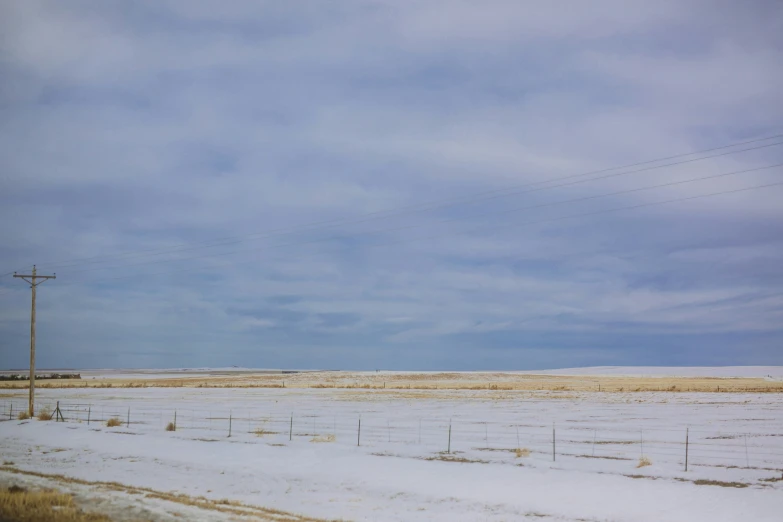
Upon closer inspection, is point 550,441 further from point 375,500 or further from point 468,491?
point 375,500

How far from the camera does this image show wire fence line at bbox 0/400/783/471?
29.2 m

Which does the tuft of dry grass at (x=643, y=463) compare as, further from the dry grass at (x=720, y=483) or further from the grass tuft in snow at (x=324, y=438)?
the grass tuft in snow at (x=324, y=438)

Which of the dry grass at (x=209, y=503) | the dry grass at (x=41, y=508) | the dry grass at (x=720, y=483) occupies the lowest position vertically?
the dry grass at (x=209, y=503)

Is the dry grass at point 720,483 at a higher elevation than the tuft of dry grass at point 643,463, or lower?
higher

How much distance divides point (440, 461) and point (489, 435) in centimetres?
966

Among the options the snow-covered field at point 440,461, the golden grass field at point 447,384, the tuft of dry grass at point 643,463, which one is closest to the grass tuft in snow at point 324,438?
the snow-covered field at point 440,461

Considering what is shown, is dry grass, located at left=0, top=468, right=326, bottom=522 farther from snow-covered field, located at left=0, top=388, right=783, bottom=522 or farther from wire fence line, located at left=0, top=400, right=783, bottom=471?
wire fence line, located at left=0, top=400, right=783, bottom=471

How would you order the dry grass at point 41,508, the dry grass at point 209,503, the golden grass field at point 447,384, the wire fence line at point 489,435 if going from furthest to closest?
1. the golden grass field at point 447,384
2. the wire fence line at point 489,435
3. the dry grass at point 209,503
4. the dry grass at point 41,508

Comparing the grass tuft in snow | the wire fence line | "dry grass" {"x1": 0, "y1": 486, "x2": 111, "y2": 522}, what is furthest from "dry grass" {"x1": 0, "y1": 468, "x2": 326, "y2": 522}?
the wire fence line

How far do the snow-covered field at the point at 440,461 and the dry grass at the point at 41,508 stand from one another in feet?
10.6

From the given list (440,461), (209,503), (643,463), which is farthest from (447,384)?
(209,503)

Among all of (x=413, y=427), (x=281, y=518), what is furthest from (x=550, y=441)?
(x=281, y=518)

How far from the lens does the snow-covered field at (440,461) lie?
20.5m

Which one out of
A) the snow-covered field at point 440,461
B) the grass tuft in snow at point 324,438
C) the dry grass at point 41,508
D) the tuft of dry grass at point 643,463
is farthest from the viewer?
the grass tuft in snow at point 324,438
